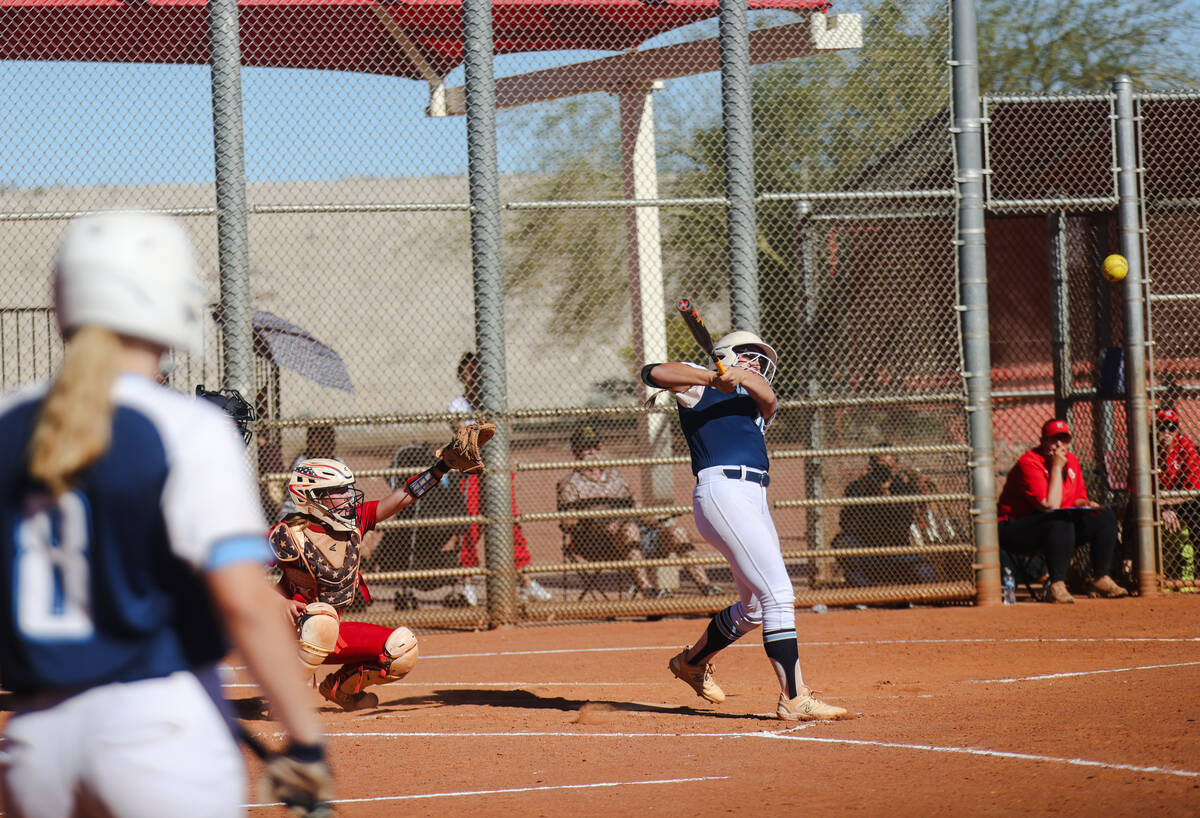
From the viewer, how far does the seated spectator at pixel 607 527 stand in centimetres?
1052

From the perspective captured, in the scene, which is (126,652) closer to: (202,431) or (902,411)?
(202,431)

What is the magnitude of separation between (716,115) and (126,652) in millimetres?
10652

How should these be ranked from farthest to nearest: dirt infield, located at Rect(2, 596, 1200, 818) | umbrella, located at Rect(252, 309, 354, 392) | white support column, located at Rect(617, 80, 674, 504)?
white support column, located at Rect(617, 80, 674, 504) → umbrella, located at Rect(252, 309, 354, 392) → dirt infield, located at Rect(2, 596, 1200, 818)

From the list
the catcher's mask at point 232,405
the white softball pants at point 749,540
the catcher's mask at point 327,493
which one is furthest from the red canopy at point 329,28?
the white softball pants at point 749,540

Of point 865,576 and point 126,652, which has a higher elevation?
point 126,652

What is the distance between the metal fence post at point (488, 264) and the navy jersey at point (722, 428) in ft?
12.2

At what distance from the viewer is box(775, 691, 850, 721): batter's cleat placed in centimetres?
615

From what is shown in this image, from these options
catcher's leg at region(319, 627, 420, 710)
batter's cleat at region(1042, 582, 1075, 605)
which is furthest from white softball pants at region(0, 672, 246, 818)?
batter's cleat at region(1042, 582, 1075, 605)

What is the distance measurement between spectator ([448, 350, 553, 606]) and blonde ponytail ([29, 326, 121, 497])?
8.26 metres

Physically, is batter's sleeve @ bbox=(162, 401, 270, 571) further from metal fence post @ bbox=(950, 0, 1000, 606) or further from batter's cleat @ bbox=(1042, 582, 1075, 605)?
batter's cleat @ bbox=(1042, 582, 1075, 605)

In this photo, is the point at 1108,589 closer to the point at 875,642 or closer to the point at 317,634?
the point at 875,642

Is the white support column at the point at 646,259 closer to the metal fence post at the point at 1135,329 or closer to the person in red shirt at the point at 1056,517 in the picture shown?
the person in red shirt at the point at 1056,517

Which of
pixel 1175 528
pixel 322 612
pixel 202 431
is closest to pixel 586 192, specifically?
pixel 1175 528

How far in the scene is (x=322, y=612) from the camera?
652cm
